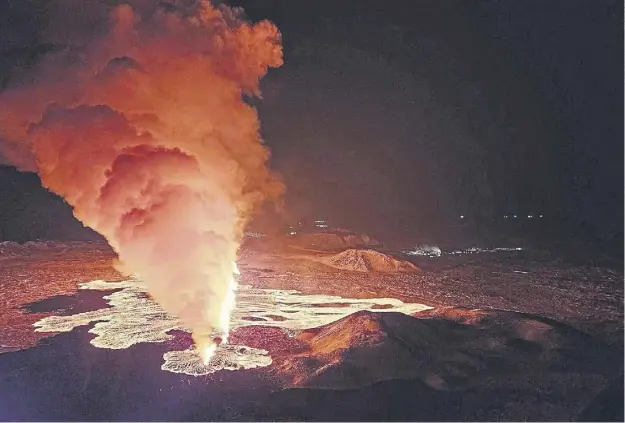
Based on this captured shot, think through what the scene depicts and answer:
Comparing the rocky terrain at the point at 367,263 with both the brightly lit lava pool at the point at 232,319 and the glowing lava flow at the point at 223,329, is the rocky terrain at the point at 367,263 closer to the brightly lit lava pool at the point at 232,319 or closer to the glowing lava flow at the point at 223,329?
the brightly lit lava pool at the point at 232,319

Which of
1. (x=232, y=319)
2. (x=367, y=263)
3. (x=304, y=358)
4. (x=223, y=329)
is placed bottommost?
(x=304, y=358)

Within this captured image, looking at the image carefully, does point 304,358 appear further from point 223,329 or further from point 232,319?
point 232,319

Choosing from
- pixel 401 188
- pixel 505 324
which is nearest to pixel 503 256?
pixel 505 324

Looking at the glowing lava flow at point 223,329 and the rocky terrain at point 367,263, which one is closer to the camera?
the glowing lava flow at point 223,329

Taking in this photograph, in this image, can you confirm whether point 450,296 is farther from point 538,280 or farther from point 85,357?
point 85,357

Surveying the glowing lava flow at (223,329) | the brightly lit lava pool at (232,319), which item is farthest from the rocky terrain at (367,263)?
the glowing lava flow at (223,329)

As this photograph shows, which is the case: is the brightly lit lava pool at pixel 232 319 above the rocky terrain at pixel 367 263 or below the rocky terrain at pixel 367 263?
below

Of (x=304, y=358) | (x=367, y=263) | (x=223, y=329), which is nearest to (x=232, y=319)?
(x=223, y=329)

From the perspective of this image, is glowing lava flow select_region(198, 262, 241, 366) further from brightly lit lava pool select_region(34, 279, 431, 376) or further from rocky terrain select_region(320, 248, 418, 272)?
rocky terrain select_region(320, 248, 418, 272)
